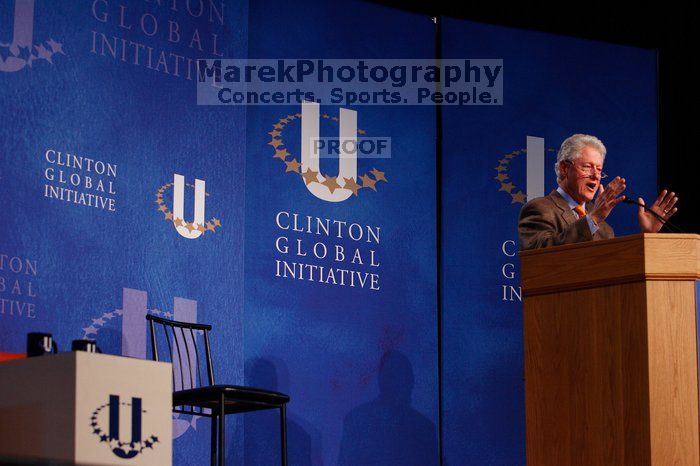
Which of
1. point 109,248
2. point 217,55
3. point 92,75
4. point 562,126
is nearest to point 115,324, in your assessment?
point 109,248

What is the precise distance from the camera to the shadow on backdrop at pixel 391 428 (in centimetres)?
561

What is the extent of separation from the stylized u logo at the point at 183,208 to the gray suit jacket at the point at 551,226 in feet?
5.33

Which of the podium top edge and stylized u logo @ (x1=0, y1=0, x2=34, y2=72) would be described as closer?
the podium top edge

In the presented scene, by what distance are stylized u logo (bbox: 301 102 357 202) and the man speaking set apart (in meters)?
1.42

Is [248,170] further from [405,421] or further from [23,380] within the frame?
[23,380]

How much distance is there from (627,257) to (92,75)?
258cm

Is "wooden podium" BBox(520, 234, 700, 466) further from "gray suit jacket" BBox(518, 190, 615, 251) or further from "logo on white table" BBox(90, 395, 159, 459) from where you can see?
"logo on white table" BBox(90, 395, 159, 459)

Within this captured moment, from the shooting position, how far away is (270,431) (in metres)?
5.38

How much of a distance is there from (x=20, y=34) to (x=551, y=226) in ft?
7.69

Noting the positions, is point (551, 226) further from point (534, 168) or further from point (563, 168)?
point (534, 168)

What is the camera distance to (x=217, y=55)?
18.1 feet

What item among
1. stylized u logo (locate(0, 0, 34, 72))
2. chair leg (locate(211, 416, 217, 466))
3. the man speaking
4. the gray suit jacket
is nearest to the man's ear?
the man speaking

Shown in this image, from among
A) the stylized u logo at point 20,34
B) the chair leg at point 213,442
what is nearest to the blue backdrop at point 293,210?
the stylized u logo at point 20,34

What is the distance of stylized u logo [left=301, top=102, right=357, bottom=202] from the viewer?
18.9ft
